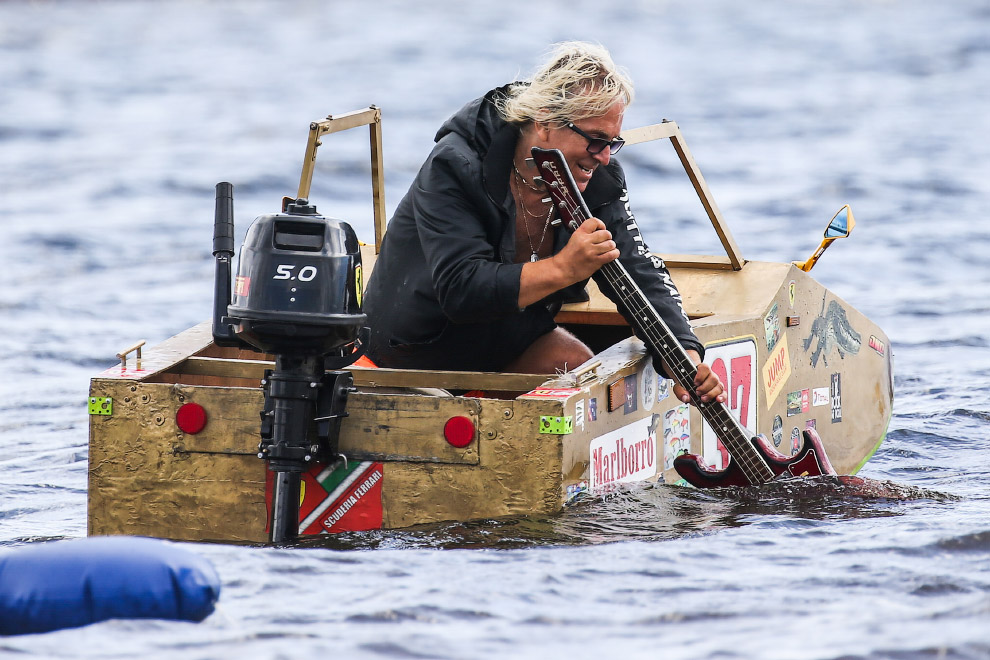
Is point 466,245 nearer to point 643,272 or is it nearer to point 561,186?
point 561,186

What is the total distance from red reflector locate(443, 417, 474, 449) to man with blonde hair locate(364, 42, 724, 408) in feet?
1.11

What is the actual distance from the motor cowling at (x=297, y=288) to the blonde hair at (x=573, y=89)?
70 cm

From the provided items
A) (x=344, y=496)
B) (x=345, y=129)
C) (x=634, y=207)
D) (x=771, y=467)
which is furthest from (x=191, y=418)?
(x=634, y=207)

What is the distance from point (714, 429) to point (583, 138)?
0.99 m

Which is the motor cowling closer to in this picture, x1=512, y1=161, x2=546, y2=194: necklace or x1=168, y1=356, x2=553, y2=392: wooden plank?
x1=168, y1=356, x2=553, y2=392: wooden plank

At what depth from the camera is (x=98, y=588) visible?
3203 mm

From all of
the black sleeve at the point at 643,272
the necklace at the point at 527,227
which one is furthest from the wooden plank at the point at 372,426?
the black sleeve at the point at 643,272

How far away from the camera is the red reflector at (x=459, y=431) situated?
3898mm

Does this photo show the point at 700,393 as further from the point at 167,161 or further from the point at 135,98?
the point at 135,98

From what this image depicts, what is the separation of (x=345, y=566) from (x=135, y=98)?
19.6 m

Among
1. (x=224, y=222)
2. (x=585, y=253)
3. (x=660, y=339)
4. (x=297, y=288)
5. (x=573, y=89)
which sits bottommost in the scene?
(x=660, y=339)

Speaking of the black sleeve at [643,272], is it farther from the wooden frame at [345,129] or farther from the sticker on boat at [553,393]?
the wooden frame at [345,129]

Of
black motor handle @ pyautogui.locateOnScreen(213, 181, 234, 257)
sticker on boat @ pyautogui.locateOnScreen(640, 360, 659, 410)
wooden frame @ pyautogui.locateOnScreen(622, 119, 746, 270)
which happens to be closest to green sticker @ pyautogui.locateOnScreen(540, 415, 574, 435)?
sticker on boat @ pyautogui.locateOnScreen(640, 360, 659, 410)

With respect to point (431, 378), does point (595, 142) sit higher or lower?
higher
